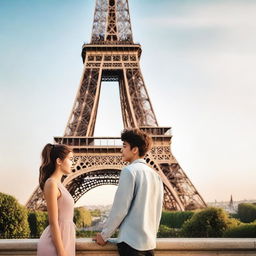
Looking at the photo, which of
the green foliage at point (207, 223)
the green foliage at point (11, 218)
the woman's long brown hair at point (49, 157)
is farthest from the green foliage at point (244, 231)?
the woman's long brown hair at point (49, 157)

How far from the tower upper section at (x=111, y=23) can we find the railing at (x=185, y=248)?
91.3 feet

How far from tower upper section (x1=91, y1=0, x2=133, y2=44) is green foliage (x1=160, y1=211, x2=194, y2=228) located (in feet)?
48.6

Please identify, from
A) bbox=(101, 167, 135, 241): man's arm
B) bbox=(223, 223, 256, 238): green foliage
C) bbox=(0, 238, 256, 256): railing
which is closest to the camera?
bbox=(101, 167, 135, 241): man's arm

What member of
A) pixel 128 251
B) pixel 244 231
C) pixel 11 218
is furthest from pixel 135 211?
pixel 11 218

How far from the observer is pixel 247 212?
37375mm

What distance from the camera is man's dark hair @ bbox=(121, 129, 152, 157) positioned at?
3.09 meters

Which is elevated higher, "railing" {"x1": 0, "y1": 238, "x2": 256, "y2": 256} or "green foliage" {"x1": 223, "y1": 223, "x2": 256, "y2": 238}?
"railing" {"x1": 0, "y1": 238, "x2": 256, "y2": 256}

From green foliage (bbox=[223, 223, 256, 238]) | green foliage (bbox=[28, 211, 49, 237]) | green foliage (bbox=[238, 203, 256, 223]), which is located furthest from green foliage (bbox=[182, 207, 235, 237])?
green foliage (bbox=[238, 203, 256, 223])

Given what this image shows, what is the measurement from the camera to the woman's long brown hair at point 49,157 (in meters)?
3.22

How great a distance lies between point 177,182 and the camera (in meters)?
25.5

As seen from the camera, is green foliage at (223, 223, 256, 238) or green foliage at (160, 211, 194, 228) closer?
green foliage at (223, 223, 256, 238)

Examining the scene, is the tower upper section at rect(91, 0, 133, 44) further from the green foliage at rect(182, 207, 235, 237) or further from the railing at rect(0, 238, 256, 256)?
the railing at rect(0, 238, 256, 256)

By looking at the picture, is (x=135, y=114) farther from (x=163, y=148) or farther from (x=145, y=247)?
(x=145, y=247)

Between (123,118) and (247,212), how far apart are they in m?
16.8
